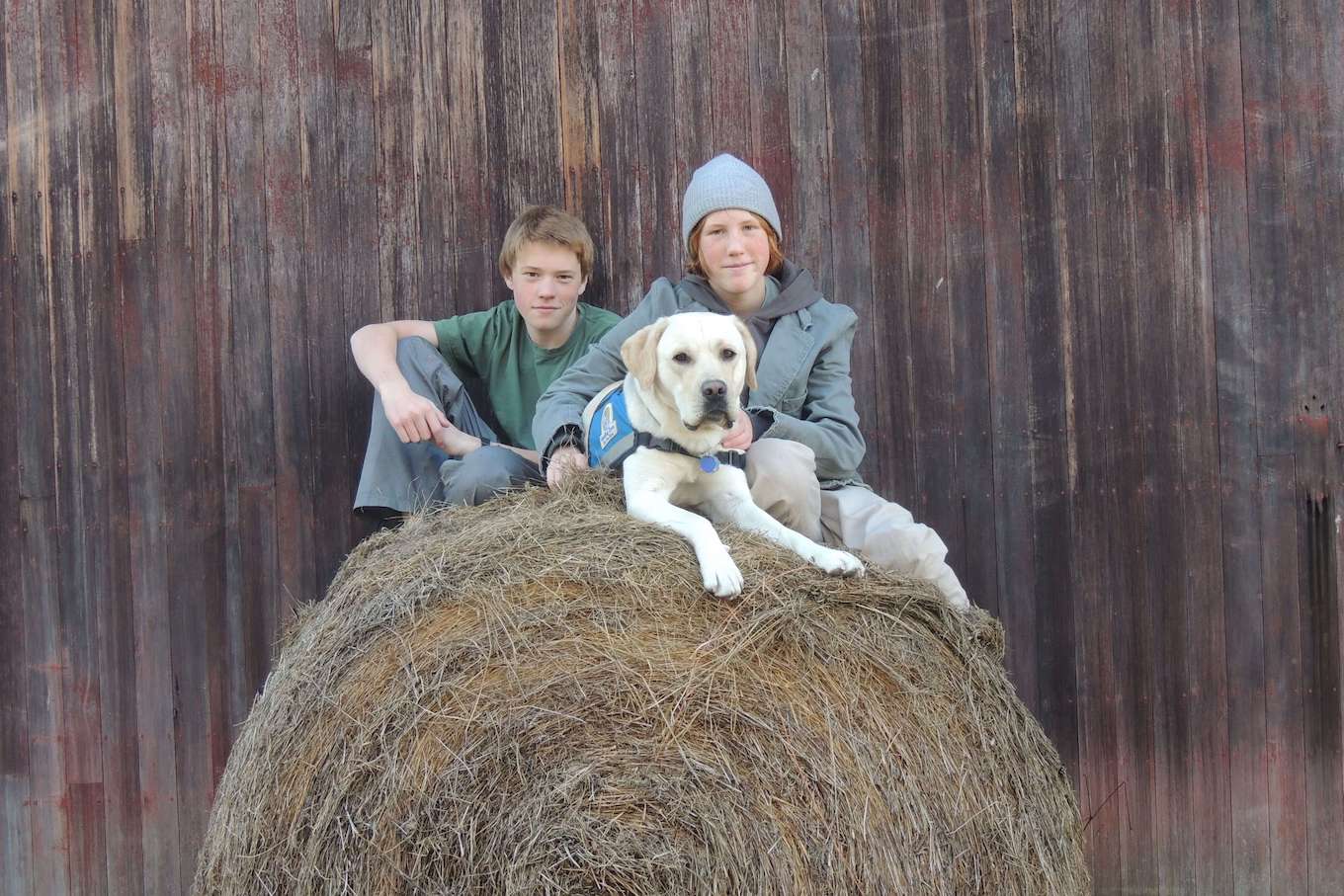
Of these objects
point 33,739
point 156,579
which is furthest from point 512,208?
point 33,739

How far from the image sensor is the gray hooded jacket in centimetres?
319

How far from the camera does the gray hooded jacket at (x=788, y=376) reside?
3.19 m

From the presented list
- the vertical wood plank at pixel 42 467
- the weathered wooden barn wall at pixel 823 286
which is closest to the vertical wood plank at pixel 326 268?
the weathered wooden barn wall at pixel 823 286

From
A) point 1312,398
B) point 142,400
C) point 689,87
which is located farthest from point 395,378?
point 1312,398

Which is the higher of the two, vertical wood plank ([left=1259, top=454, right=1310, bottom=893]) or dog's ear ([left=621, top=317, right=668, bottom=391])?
dog's ear ([left=621, top=317, right=668, bottom=391])

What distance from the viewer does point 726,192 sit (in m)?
3.31

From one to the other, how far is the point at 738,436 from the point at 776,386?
386 millimetres

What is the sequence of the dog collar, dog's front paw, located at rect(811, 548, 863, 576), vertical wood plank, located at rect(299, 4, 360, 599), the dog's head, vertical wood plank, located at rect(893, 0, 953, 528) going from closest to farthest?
1. dog's front paw, located at rect(811, 548, 863, 576)
2. the dog's head
3. the dog collar
4. vertical wood plank, located at rect(893, 0, 953, 528)
5. vertical wood plank, located at rect(299, 4, 360, 599)

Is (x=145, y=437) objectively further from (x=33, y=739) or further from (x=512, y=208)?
(x=512, y=208)

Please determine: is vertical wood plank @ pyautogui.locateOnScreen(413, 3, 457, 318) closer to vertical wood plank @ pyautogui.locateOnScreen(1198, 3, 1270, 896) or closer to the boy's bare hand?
the boy's bare hand

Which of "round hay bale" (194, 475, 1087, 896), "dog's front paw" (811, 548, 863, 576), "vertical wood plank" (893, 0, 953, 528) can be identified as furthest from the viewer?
"vertical wood plank" (893, 0, 953, 528)

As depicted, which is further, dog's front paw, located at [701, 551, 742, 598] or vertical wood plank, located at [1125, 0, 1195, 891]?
vertical wood plank, located at [1125, 0, 1195, 891]

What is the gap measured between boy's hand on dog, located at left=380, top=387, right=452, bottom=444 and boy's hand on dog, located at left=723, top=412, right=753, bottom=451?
3.02 feet

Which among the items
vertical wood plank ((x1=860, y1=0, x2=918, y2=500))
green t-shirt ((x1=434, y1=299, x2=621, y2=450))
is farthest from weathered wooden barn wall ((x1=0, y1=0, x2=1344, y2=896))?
green t-shirt ((x1=434, y1=299, x2=621, y2=450))
